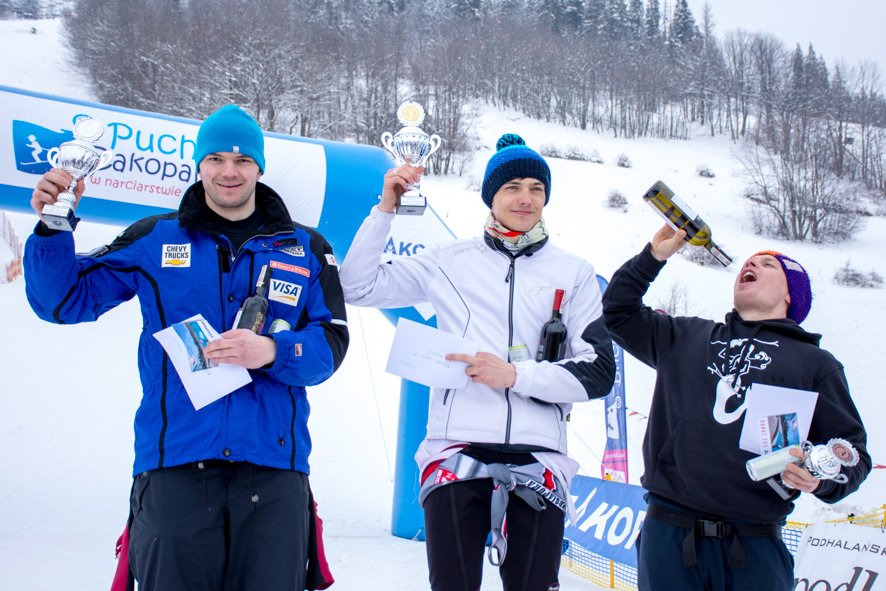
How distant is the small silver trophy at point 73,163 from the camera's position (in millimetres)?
1691

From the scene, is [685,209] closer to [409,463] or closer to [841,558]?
[841,558]

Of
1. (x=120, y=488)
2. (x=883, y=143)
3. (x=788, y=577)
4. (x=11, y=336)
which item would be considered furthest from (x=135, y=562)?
(x=883, y=143)

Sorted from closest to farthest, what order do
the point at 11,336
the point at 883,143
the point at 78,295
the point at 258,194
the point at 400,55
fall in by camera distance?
the point at 78,295, the point at 258,194, the point at 11,336, the point at 883,143, the point at 400,55

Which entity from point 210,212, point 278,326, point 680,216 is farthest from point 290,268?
point 680,216

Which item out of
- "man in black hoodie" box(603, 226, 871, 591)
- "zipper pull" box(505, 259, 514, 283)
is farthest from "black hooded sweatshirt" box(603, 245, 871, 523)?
"zipper pull" box(505, 259, 514, 283)

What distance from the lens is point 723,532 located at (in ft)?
6.35

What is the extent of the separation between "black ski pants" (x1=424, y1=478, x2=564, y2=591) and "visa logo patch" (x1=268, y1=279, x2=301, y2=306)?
0.76m

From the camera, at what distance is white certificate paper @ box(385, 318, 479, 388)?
1937 mm

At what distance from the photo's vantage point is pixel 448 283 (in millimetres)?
2205

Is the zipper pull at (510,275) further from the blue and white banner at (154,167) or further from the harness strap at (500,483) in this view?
the blue and white banner at (154,167)

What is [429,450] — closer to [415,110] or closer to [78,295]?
[78,295]

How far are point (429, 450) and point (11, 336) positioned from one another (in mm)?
7727

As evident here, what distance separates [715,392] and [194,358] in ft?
5.68

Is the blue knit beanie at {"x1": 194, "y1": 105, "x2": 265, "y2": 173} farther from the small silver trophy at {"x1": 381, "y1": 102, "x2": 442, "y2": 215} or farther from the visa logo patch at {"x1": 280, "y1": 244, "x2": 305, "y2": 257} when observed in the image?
the small silver trophy at {"x1": 381, "y1": 102, "x2": 442, "y2": 215}
